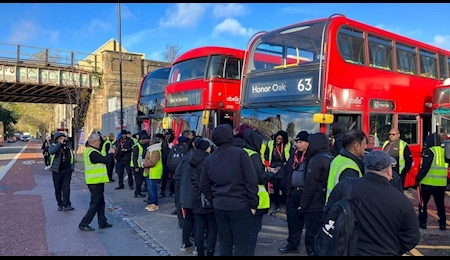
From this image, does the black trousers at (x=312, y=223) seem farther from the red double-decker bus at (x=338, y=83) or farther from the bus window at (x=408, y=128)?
the bus window at (x=408, y=128)

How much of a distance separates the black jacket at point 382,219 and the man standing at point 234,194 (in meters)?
1.40

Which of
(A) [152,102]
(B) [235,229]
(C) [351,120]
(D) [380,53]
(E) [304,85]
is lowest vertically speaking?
(B) [235,229]

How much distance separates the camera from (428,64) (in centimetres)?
1006

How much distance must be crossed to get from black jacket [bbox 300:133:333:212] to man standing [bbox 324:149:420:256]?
1620mm

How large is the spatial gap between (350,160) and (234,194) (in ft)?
4.02

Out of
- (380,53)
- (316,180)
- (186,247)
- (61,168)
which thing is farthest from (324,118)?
(61,168)

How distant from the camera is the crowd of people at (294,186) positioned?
2.65 metres

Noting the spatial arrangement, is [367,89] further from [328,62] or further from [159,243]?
[159,243]

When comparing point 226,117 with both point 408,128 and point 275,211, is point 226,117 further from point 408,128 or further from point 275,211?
point 408,128

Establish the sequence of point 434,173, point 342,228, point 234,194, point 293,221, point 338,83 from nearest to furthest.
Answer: point 342,228 → point 234,194 → point 293,221 → point 434,173 → point 338,83

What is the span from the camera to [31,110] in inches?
2406

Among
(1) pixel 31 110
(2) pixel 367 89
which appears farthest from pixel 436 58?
(1) pixel 31 110

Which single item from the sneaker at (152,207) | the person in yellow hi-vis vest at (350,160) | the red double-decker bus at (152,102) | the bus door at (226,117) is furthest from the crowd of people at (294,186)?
the red double-decker bus at (152,102)

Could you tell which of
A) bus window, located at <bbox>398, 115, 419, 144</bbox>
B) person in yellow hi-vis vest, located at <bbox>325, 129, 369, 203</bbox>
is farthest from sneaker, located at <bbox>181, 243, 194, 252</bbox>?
bus window, located at <bbox>398, 115, 419, 144</bbox>
